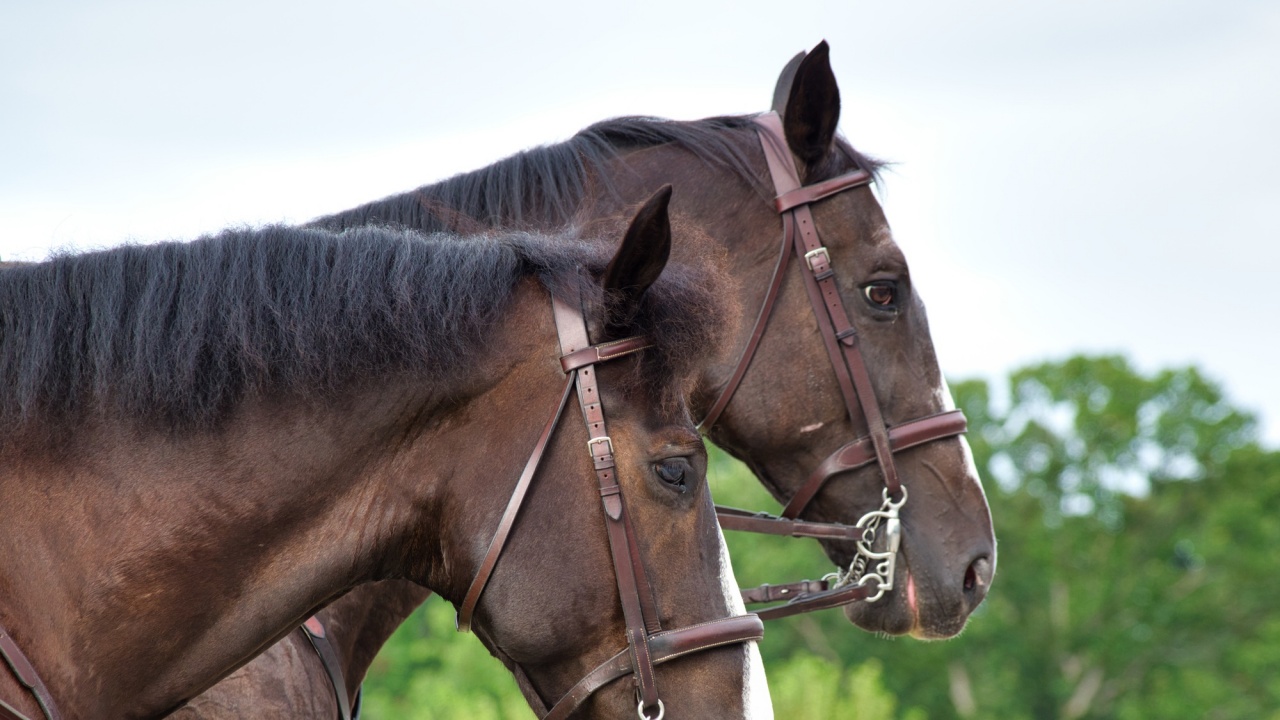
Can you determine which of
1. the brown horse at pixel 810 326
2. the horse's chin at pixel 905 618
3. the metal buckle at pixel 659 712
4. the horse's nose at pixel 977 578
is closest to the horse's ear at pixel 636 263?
the metal buckle at pixel 659 712

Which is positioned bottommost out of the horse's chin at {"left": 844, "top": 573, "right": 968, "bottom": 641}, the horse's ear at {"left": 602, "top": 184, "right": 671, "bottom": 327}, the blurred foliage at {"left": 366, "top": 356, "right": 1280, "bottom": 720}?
the blurred foliage at {"left": 366, "top": 356, "right": 1280, "bottom": 720}

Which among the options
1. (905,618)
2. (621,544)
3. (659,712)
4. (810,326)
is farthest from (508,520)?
(905,618)

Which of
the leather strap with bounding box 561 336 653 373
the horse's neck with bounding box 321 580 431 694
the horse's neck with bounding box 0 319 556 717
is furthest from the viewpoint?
the horse's neck with bounding box 321 580 431 694

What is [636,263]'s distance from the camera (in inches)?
128

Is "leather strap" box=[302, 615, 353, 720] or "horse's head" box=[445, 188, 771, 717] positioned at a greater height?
"horse's head" box=[445, 188, 771, 717]

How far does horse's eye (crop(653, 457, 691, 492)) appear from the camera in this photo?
10.4ft

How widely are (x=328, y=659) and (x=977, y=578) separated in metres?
2.60

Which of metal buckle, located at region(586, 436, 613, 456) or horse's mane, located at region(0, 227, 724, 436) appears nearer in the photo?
horse's mane, located at region(0, 227, 724, 436)

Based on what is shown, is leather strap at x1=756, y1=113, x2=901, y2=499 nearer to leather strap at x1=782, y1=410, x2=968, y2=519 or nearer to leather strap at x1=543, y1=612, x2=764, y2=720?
leather strap at x1=782, y1=410, x2=968, y2=519

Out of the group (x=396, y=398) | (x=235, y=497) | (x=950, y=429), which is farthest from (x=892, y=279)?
(x=235, y=497)

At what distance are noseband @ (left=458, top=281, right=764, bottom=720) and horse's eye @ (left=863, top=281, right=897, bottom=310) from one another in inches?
83.0

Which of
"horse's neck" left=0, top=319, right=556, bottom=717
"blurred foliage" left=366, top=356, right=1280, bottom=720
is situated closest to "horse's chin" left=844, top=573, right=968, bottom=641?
"horse's neck" left=0, top=319, right=556, bottom=717

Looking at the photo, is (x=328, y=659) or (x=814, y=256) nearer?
(x=328, y=659)

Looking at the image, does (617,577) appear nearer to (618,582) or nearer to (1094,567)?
(618,582)
